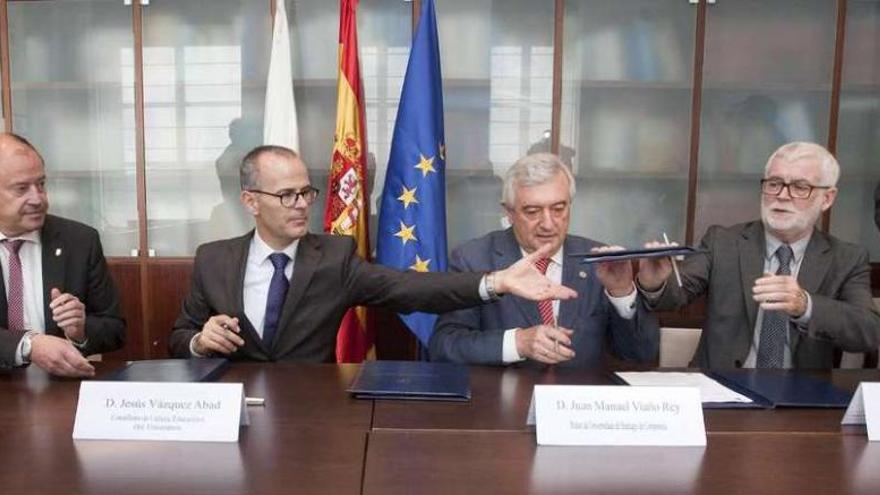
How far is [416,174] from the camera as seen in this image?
3.34 metres

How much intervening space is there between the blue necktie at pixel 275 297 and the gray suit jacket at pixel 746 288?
1.17m

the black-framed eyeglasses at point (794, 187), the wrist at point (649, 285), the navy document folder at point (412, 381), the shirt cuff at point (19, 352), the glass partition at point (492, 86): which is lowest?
the navy document folder at point (412, 381)

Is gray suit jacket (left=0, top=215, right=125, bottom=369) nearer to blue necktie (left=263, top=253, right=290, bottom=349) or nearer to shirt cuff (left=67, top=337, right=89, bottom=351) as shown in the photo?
shirt cuff (left=67, top=337, right=89, bottom=351)

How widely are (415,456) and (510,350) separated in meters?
0.74

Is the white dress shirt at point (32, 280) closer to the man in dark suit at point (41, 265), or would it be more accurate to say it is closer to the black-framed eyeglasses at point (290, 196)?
the man in dark suit at point (41, 265)

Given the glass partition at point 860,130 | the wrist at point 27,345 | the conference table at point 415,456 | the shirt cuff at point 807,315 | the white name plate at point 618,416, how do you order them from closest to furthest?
the conference table at point 415,456 < the white name plate at point 618,416 < the wrist at point 27,345 < the shirt cuff at point 807,315 < the glass partition at point 860,130

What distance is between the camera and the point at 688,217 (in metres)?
3.62

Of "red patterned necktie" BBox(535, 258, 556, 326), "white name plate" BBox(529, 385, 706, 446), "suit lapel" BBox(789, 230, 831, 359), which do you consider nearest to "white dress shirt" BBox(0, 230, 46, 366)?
"red patterned necktie" BBox(535, 258, 556, 326)

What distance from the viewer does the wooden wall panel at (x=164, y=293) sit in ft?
11.8

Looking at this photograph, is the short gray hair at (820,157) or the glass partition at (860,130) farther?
the glass partition at (860,130)

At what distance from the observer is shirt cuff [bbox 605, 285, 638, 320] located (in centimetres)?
213

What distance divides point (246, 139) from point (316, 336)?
1.71 m

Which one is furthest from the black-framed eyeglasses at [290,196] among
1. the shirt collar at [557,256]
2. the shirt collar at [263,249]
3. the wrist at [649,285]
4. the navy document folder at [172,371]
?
the wrist at [649,285]

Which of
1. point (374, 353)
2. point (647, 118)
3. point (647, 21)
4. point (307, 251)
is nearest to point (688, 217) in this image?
point (647, 118)
